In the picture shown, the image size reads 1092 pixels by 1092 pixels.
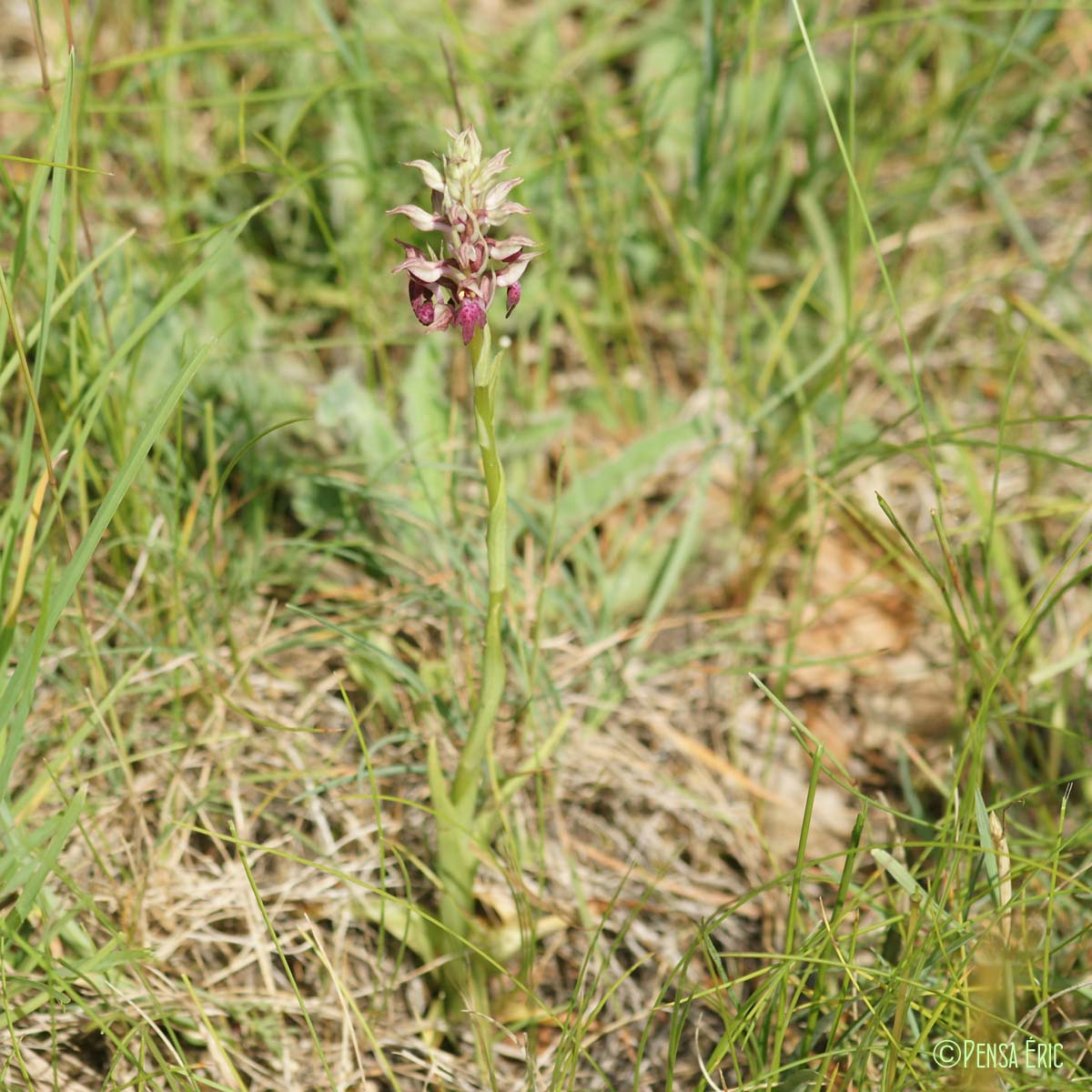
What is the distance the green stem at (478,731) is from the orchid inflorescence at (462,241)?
0.17ft

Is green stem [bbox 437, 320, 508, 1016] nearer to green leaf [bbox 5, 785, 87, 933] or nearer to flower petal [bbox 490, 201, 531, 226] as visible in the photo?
flower petal [bbox 490, 201, 531, 226]

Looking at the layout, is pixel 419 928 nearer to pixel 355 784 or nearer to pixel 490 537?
pixel 355 784

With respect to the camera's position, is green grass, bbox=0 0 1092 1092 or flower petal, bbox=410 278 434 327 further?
green grass, bbox=0 0 1092 1092

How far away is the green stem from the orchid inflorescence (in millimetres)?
52

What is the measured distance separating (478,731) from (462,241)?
2.45 ft

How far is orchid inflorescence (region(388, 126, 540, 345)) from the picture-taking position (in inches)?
51.8

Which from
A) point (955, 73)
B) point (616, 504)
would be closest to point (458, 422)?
point (616, 504)

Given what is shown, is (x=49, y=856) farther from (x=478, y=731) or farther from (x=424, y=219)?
(x=424, y=219)

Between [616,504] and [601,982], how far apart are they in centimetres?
112

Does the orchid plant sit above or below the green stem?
above

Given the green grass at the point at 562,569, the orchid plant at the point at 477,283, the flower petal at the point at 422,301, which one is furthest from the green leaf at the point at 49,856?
the flower petal at the point at 422,301

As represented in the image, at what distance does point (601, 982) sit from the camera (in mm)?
1916

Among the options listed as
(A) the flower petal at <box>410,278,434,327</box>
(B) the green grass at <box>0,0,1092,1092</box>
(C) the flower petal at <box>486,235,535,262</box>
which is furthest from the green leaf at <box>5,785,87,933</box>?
(C) the flower petal at <box>486,235,535,262</box>

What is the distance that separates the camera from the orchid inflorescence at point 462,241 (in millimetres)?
1315
